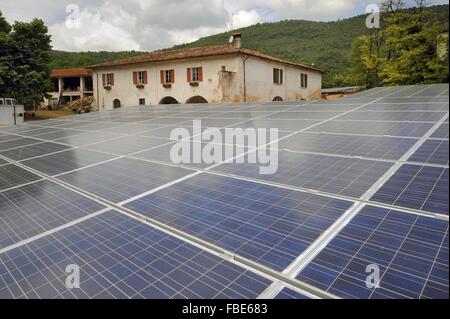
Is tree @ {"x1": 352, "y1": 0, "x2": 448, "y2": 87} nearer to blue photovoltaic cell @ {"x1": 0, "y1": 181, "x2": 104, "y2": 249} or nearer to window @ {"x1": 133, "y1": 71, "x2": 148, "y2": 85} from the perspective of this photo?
window @ {"x1": 133, "y1": 71, "x2": 148, "y2": 85}

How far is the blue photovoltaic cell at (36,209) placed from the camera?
416 centimetres

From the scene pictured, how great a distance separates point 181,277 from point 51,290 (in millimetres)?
1108

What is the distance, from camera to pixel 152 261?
10.6 ft

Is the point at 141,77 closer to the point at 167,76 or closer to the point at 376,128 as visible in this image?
the point at 167,76

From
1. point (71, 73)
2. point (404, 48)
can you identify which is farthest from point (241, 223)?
point (71, 73)

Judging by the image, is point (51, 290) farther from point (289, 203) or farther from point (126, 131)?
point (126, 131)

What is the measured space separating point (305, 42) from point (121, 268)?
233 ft

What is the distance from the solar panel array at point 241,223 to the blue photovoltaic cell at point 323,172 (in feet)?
0.09

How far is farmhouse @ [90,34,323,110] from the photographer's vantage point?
32531 millimetres

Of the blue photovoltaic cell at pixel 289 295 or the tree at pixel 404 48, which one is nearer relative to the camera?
the blue photovoltaic cell at pixel 289 295

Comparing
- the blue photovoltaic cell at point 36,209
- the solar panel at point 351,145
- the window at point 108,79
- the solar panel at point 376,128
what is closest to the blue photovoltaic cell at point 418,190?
the solar panel at point 351,145

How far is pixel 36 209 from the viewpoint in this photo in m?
4.79

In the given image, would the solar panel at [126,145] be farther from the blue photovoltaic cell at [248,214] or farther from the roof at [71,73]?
the roof at [71,73]

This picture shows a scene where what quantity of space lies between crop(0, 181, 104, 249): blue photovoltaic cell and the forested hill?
53968 mm
